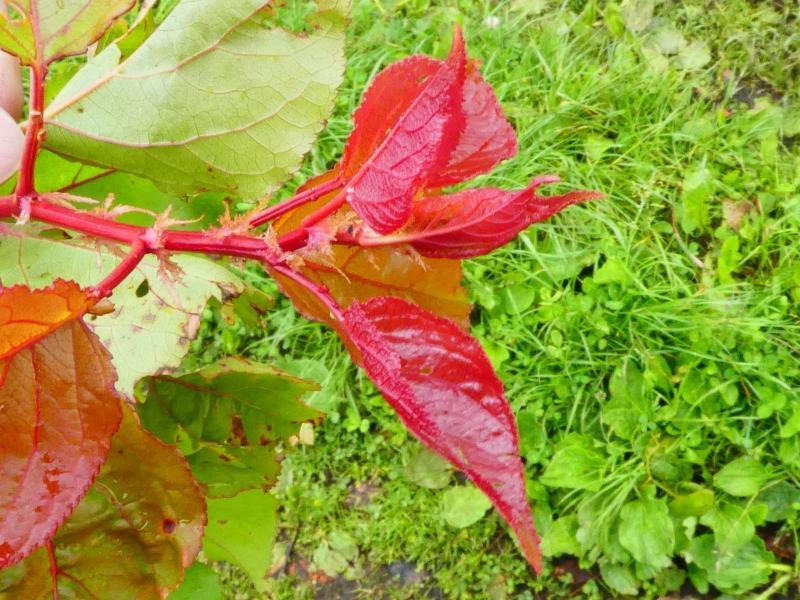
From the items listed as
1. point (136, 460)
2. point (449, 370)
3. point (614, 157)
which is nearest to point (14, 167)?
point (136, 460)

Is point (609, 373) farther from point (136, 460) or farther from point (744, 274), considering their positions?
point (136, 460)

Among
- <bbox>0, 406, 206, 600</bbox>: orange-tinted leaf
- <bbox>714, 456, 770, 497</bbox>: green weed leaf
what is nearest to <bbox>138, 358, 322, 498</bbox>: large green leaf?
<bbox>0, 406, 206, 600</bbox>: orange-tinted leaf

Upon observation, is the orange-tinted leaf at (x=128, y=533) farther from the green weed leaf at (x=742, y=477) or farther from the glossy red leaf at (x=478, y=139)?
the green weed leaf at (x=742, y=477)

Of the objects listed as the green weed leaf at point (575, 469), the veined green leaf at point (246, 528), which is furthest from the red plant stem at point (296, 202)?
the green weed leaf at point (575, 469)

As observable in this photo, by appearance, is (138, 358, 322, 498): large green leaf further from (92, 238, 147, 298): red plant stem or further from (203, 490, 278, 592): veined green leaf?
(92, 238, 147, 298): red plant stem

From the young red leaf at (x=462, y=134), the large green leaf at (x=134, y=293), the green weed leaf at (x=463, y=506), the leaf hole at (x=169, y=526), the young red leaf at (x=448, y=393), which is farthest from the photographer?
the green weed leaf at (x=463, y=506)

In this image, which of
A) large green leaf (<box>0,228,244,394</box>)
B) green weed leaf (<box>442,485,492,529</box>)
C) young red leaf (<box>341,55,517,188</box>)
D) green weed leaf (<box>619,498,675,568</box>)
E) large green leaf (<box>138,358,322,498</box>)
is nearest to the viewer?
young red leaf (<box>341,55,517,188</box>)
